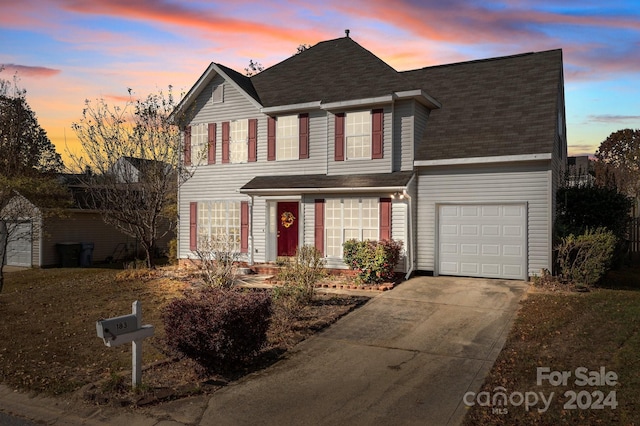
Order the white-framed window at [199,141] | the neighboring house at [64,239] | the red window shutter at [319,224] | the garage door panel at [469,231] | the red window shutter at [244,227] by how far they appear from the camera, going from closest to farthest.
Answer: the garage door panel at [469,231]
the red window shutter at [319,224]
the red window shutter at [244,227]
the white-framed window at [199,141]
the neighboring house at [64,239]

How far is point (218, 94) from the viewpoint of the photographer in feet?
59.4

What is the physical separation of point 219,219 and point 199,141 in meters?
3.22

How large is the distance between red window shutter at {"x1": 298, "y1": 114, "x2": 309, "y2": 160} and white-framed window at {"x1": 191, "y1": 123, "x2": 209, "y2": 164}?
4.08 meters

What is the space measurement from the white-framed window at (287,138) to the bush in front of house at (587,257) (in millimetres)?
8980

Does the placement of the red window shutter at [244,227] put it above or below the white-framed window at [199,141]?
below

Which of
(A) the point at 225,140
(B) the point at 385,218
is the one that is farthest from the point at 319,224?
(A) the point at 225,140

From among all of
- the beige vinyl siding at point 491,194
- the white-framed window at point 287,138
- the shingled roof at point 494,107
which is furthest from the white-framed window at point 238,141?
the beige vinyl siding at point 491,194

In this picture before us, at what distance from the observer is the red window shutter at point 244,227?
17281 mm

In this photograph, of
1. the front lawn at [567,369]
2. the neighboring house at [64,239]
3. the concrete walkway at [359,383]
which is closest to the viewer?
the front lawn at [567,369]

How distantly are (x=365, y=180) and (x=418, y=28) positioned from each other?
4642 millimetres

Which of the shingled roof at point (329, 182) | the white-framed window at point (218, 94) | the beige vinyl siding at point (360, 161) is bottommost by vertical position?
the shingled roof at point (329, 182)

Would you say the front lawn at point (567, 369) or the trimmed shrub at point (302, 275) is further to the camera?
the trimmed shrub at point (302, 275)

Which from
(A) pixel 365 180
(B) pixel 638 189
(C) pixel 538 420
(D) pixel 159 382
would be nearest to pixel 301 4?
(A) pixel 365 180

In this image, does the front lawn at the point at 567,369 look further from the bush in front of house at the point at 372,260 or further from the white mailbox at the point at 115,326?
the white mailbox at the point at 115,326
